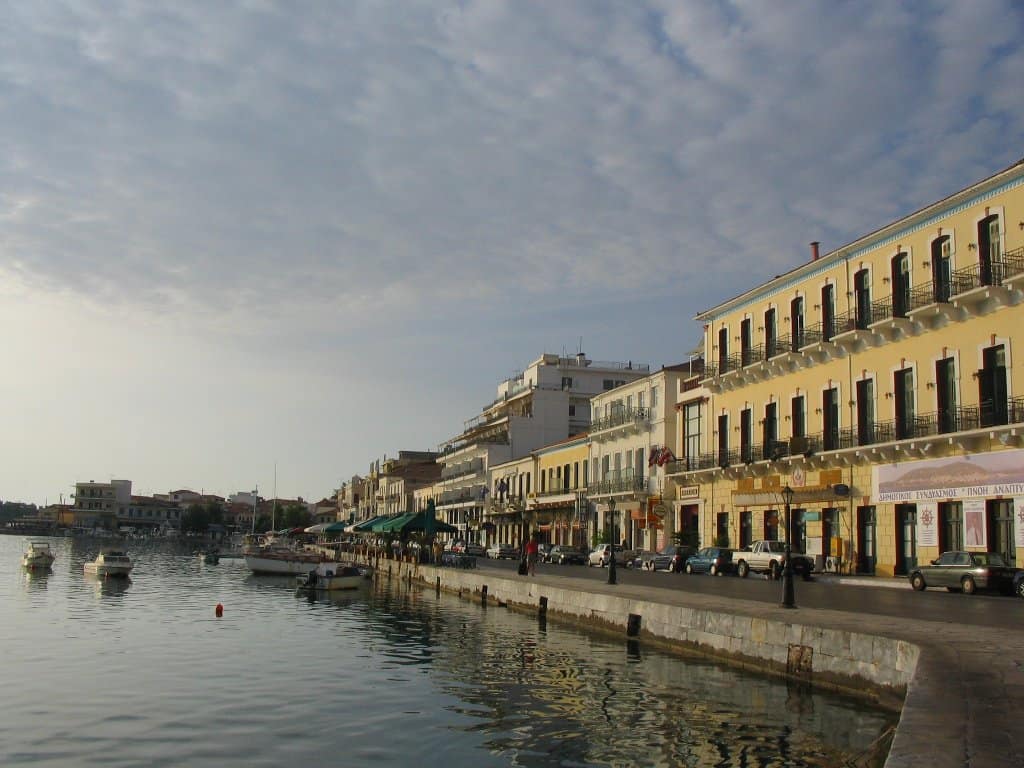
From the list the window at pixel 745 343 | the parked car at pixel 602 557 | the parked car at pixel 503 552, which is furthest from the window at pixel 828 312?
the parked car at pixel 503 552

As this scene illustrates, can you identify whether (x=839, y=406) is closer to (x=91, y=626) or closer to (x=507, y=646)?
(x=507, y=646)

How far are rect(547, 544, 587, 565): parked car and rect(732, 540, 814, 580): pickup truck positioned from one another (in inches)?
704

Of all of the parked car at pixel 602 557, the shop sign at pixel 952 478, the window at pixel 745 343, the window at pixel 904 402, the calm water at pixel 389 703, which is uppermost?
the window at pixel 745 343

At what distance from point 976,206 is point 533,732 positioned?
27927mm

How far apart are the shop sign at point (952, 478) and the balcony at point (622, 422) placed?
73.9ft

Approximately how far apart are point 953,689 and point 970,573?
67.3 ft

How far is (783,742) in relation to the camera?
13906 mm

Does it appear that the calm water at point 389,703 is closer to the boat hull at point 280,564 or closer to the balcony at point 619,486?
the balcony at point 619,486

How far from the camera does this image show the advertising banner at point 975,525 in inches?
1308

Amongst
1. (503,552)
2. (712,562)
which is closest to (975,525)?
(712,562)

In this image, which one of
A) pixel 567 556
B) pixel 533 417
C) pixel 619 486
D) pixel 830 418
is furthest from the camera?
pixel 533 417

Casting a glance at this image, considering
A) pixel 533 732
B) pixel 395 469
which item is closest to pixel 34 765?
pixel 533 732

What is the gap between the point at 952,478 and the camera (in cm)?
3469

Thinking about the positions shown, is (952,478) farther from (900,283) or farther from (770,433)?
(770,433)
